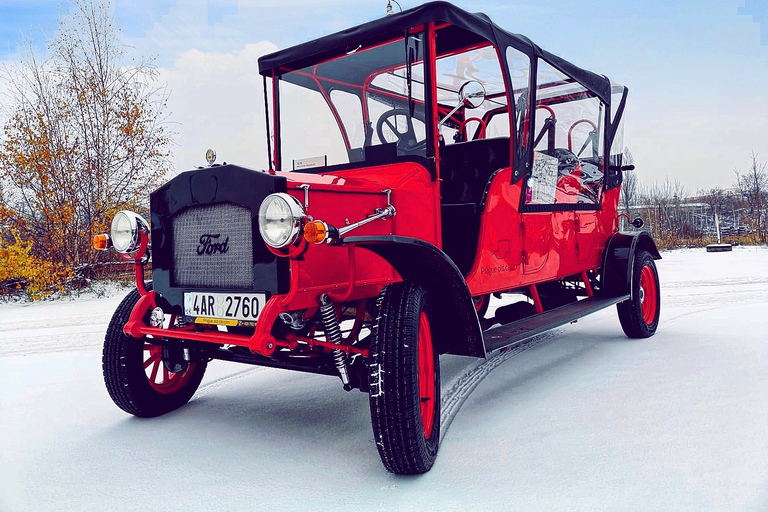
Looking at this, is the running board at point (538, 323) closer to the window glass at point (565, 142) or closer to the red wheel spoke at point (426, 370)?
the red wheel spoke at point (426, 370)

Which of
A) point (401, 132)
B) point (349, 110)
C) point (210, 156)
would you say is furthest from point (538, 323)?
point (210, 156)

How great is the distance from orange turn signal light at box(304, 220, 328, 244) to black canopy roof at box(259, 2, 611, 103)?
1.48 metres

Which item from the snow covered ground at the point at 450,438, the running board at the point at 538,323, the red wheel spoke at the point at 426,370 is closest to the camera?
the snow covered ground at the point at 450,438

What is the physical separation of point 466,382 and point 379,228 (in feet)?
4.61

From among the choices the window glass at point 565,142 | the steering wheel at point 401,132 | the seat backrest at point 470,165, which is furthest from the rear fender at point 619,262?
the steering wheel at point 401,132

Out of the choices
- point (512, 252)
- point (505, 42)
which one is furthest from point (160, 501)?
point (505, 42)

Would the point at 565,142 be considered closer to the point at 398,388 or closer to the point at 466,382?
the point at 466,382

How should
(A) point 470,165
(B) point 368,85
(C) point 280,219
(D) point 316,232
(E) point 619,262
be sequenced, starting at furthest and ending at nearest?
(E) point 619,262 < (A) point 470,165 < (B) point 368,85 < (C) point 280,219 < (D) point 316,232

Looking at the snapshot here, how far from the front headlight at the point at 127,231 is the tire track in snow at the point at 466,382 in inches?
78.8

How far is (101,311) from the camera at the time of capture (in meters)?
8.02

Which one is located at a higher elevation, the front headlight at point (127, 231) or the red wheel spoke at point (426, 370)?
the front headlight at point (127, 231)

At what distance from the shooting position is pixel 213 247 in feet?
10.1

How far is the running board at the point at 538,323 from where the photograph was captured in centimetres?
345

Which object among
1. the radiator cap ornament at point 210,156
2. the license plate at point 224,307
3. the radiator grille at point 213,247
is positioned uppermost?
the radiator cap ornament at point 210,156
